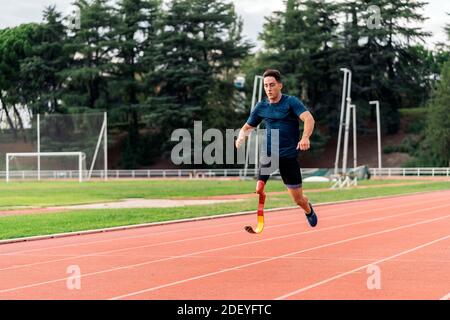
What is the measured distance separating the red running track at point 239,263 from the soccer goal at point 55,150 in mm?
44330

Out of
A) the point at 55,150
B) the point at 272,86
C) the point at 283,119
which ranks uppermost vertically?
the point at 272,86

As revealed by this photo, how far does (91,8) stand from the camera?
3073 inches

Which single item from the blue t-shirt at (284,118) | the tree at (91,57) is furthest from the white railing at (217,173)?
the blue t-shirt at (284,118)

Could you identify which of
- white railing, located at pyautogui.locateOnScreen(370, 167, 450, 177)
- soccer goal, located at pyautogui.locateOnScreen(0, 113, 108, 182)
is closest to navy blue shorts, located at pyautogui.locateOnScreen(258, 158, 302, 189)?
soccer goal, located at pyautogui.locateOnScreen(0, 113, 108, 182)

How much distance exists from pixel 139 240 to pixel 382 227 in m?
5.25

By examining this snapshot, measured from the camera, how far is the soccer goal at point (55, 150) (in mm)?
62500

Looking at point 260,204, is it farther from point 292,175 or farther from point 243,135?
point 243,135

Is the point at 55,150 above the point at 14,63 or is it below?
below

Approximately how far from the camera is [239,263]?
1152 centimetres

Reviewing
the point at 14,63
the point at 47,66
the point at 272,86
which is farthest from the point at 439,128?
the point at 272,86

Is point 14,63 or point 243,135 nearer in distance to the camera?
point 243,135

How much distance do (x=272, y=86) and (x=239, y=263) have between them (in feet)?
8.36

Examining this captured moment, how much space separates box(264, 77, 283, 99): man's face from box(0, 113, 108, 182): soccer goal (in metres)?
51.9

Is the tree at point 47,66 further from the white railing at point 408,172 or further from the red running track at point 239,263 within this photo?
the red running track at point 239,263
